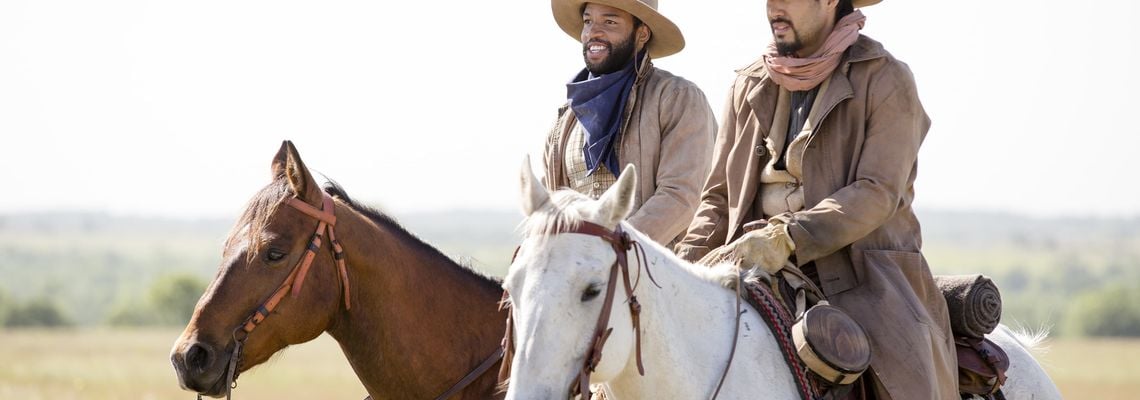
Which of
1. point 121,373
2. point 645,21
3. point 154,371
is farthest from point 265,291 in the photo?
point 154,371

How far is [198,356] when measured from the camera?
22.1 ft

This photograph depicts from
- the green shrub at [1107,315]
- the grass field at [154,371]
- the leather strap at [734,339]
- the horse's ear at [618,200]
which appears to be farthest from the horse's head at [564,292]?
the green shrub at [1107,315]

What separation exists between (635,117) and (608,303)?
2.99 meters

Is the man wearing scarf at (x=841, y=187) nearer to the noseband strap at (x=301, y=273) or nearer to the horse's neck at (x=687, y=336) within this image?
the horse's neck at (x=687, y=336)

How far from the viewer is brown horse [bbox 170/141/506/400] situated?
22.1 ft

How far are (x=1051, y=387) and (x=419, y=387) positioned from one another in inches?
134

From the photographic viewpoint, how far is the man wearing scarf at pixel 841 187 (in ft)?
19.6

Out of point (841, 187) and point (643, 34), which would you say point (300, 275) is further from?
point (841, 187)

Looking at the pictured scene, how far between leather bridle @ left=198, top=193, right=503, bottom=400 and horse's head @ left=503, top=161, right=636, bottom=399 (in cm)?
197

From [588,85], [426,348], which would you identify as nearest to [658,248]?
[426,348]

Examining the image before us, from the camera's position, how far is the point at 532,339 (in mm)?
4891

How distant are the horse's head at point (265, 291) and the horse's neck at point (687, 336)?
6.82 feet

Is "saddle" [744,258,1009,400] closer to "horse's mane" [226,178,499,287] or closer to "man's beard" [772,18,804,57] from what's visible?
"man's beard" [772,18,804,57]

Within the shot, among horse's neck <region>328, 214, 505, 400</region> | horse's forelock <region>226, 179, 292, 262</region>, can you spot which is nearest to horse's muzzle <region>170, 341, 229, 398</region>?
horse's forelock <region>226, 179, 292, 262</region>
